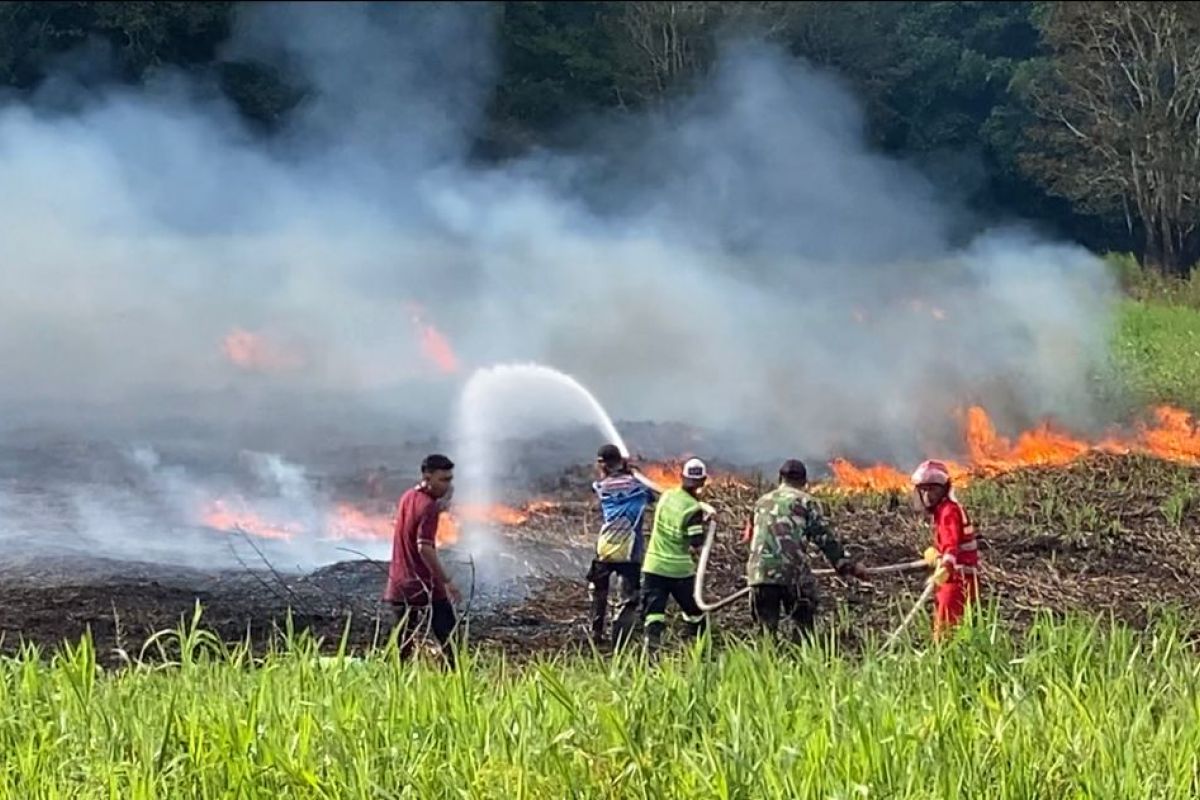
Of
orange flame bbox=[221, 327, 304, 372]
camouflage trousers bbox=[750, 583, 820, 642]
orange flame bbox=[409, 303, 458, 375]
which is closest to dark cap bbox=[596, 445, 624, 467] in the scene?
camouflage trousers bbox=[750, 583, 820, 642]

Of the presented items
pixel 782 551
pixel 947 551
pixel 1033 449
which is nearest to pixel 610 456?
Result: pixel 782 551

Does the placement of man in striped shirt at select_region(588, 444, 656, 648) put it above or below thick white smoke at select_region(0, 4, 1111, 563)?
below

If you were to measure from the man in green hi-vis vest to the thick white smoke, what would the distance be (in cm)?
848

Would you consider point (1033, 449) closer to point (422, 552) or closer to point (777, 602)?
point (777, 602)

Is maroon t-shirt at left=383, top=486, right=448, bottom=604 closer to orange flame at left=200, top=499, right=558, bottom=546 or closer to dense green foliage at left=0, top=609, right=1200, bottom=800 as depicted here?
dense green foliage at left=0, top=609, right=1200, bottom=800

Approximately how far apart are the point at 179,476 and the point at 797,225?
47.8ft

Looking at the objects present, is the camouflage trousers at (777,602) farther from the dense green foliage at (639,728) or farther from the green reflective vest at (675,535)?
the dense green foliage at (639,728)

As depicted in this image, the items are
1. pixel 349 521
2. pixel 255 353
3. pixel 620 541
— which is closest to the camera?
pixel 620 541

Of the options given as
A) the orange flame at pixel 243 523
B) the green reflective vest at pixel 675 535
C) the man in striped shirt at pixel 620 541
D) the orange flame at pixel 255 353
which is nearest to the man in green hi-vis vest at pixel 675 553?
the green reflective vest at pixel 675 535

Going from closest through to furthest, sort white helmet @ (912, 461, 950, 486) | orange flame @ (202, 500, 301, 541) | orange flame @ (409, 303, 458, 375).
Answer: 1. white helmet @ (912, 461, 950, 486)
2. orange flame @ (202, 500, 301, 541)
3. orange flame @ (409, 303, 458, 375)

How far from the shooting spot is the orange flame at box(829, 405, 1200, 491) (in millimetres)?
16672

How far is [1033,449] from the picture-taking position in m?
18.0

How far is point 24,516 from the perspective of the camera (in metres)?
15.0

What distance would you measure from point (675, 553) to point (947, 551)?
2.30 meters
